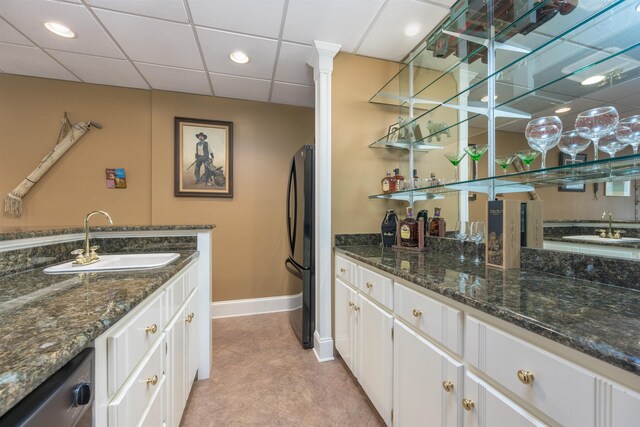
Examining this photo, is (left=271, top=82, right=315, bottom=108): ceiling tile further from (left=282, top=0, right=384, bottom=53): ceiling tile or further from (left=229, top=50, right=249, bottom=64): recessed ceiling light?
(left=282, top=0, right=384, bottom=53): ceiling tile

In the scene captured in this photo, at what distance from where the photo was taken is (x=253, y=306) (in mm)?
2961

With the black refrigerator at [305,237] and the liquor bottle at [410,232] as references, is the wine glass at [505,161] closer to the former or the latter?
the liquor bottle at [410,232]

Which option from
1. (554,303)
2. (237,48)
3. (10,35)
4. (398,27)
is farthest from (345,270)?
(10,35)

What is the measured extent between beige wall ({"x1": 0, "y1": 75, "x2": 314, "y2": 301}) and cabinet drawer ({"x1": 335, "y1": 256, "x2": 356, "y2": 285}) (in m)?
1.30

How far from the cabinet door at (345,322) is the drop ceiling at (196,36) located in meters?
1.87

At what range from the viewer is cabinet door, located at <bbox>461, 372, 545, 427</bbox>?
65 cm

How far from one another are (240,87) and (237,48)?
0.67 metres

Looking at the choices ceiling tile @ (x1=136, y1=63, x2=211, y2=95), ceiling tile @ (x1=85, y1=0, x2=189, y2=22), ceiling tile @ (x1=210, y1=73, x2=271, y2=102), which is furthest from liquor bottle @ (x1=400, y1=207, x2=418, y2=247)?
ceiling tile @ (x1=136, y1=63, x2=211, y2=95)

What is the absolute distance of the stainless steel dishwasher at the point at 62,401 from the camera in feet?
1.33

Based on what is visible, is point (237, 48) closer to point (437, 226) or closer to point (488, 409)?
point (437, 226)

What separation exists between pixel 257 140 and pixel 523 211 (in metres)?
2.65

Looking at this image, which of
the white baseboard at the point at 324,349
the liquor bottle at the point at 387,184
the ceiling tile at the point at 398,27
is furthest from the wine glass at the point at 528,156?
→ the white baseboard at the point at 324,349

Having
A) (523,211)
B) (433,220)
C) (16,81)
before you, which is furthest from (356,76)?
(16,81)

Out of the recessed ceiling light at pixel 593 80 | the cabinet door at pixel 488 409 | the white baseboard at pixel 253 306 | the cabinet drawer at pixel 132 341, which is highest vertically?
the recessed ceiling light at pixel 593 80
